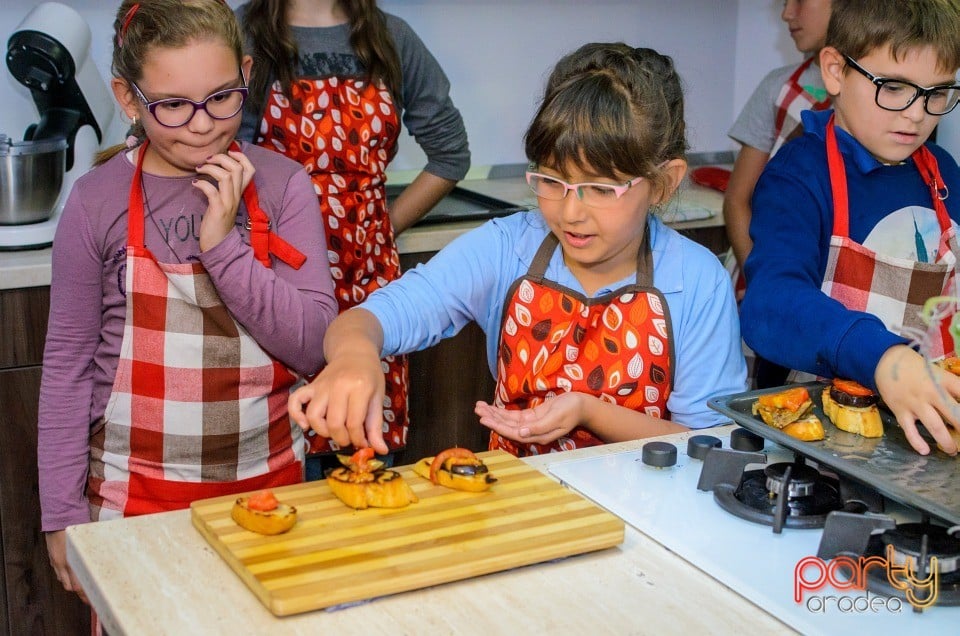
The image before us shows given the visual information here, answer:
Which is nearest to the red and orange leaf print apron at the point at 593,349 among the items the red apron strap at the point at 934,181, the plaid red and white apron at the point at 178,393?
the plaid red and white apron at the point at 178,393

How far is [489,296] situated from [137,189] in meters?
0.48

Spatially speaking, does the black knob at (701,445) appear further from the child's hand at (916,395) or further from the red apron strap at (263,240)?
the red apron strap at (263,240)

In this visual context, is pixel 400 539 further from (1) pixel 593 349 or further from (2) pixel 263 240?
(2) pixel 263 240

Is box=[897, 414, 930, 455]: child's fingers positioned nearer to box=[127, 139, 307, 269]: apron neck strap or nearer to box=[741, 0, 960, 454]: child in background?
box=[741, 0, 960, 454]: child in background

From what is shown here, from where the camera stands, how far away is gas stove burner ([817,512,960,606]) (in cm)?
90

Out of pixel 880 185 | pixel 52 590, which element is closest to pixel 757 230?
pixel 880 185

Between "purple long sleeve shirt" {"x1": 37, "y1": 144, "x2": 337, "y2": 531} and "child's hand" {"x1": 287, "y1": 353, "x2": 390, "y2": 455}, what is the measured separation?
1.12 feet

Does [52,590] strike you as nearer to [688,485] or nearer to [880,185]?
[688,485]

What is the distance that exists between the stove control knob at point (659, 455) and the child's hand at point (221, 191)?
604 mm

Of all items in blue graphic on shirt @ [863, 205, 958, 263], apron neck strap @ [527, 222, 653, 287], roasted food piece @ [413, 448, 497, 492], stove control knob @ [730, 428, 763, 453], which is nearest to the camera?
roasted food piece @ [413, 448, 497, 492]

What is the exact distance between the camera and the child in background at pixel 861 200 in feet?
4.40

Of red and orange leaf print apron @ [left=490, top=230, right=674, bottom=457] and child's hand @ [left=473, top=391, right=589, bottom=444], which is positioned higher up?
red and orange leaf print apron @ [left=490, top=230, right=674, bottom=457]

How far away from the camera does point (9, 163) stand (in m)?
1.86

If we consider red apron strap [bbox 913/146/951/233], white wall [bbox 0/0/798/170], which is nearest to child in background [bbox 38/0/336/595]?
red apron strap [bbox 913/146/951/233]
